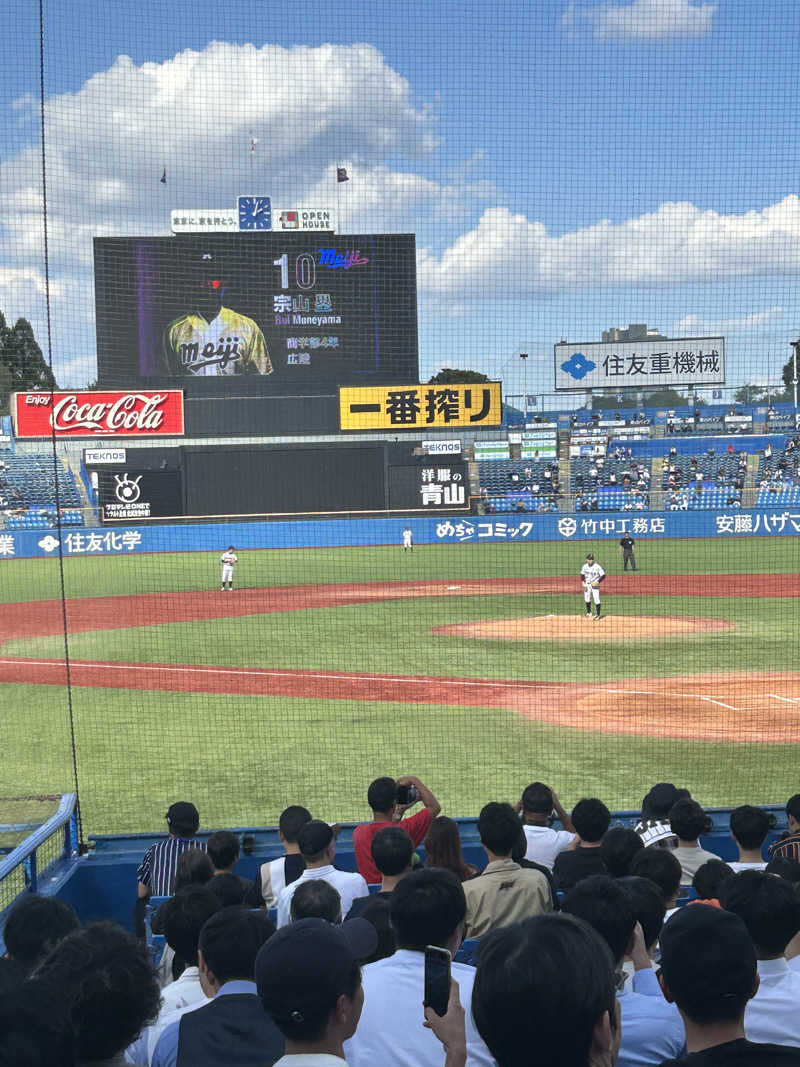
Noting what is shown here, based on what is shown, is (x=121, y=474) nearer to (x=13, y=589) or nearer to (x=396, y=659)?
(x=13, y=589)

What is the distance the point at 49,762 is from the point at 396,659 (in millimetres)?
6936

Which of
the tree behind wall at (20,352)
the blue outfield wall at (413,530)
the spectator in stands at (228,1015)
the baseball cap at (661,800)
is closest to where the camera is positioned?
the spectator in stands at (228,1015)

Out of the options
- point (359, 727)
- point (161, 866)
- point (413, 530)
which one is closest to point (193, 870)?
point (161, 866)

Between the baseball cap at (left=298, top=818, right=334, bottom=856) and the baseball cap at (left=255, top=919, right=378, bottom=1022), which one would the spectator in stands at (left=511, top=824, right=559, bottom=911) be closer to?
the baseball cap at (left=298, top=818, right=334, bottom=856)

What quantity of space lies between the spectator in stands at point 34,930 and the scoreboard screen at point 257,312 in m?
37.3

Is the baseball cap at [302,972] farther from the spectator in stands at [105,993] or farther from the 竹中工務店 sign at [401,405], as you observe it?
the 竹中工務店 sign at [401,405]

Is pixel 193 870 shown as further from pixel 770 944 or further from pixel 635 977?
pixel 770 944

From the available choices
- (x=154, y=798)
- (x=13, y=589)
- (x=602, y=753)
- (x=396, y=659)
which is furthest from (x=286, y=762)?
(x=13, y=589)

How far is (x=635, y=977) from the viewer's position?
3.55 meters

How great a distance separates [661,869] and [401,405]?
125 ft

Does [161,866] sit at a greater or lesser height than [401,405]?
lesser

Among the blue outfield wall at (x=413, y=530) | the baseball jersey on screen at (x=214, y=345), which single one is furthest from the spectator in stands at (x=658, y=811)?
the baseball jersey on screen at (x=214, y=345)

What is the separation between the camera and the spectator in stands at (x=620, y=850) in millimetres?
4973

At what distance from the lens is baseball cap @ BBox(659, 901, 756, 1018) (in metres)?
2.49
